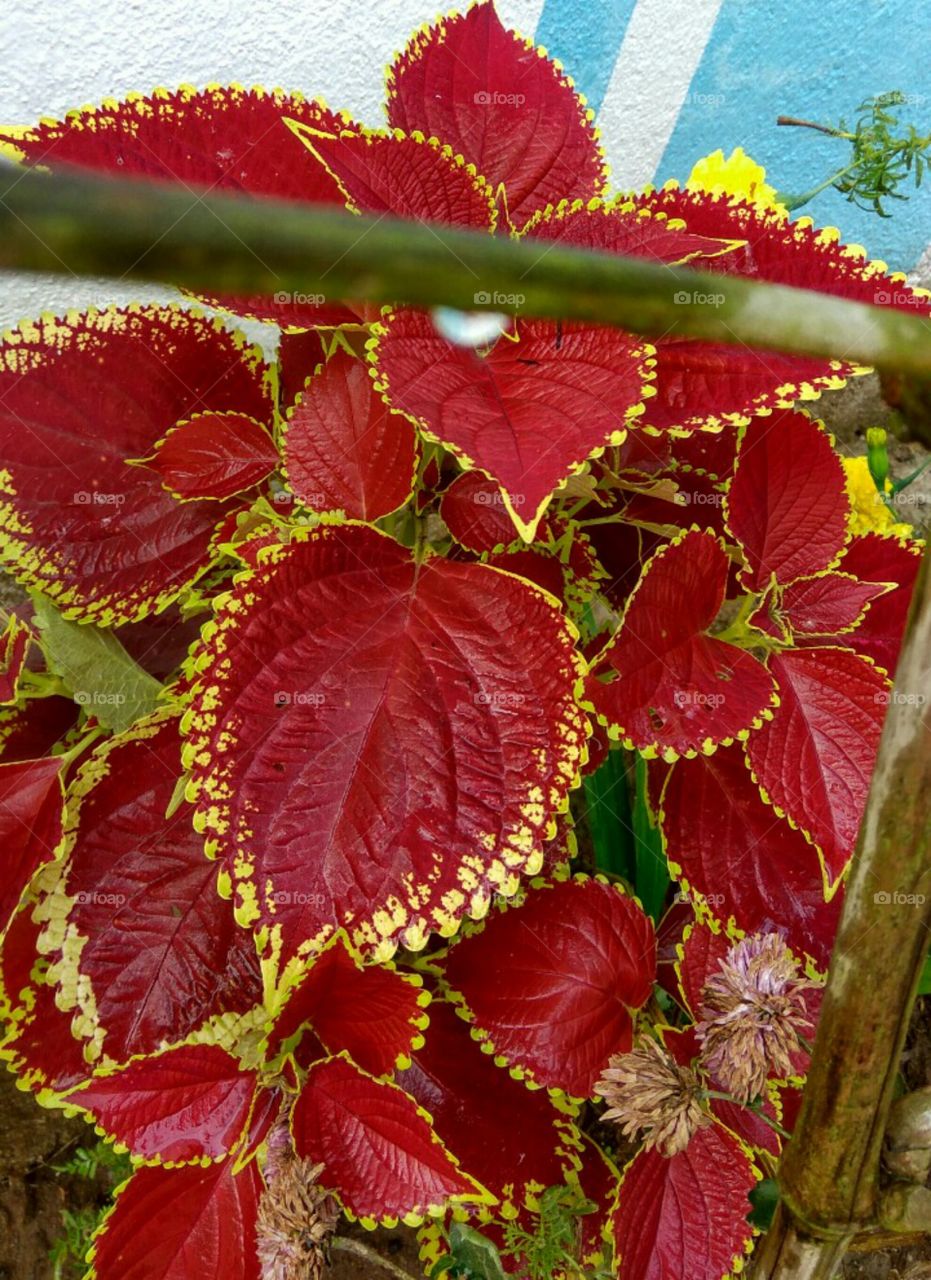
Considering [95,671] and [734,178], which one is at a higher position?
[734,178]

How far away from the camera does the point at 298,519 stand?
707 millimetres

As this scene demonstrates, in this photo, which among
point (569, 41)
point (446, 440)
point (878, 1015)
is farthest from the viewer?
point (569, 41)

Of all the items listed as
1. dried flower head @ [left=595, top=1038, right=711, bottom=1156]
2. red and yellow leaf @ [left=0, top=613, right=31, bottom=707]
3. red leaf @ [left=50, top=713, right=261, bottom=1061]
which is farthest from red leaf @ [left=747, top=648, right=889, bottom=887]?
red and yellow leaf @ [left=0, top=613, right=31, bottom=707]

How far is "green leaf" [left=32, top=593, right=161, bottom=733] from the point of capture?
69 centimetres

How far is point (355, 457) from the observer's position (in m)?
0.63

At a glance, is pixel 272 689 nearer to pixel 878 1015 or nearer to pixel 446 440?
pixel 446 440

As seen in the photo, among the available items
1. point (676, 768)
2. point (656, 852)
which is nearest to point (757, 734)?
point (676, 768)

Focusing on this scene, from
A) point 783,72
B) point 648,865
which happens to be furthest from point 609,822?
point 783,72

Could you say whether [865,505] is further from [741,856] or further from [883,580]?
[741,856]


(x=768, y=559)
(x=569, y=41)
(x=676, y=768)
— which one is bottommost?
(x=676, y=768)

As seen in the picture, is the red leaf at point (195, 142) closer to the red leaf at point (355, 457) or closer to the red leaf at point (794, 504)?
the red leaf at point (355, 457)

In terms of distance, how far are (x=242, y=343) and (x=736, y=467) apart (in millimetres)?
365

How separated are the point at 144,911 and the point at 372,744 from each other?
A: 22 centimetres

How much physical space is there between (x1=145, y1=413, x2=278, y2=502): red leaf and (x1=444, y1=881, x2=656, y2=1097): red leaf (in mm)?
349
